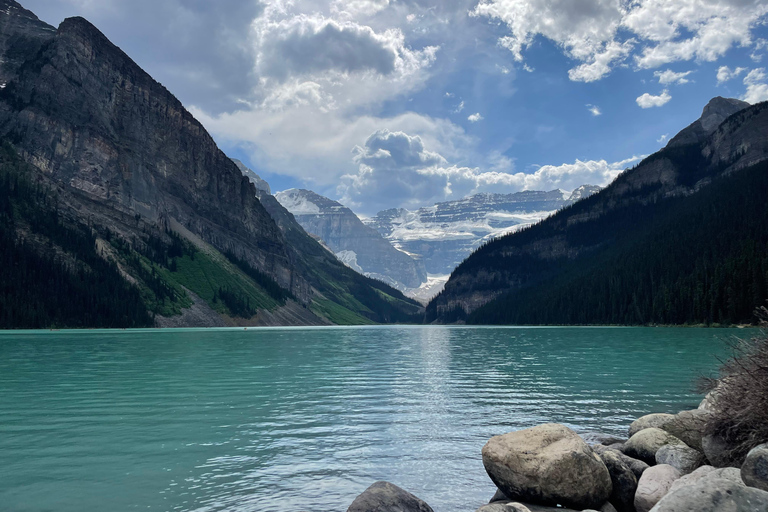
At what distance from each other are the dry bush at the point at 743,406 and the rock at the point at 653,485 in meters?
1.70

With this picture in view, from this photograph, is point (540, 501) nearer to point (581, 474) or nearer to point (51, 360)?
point (581, 474)

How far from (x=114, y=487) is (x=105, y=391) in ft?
81.0

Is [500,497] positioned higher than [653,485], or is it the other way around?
[653,485]

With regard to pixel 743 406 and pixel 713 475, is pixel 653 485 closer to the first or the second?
pixel 713 475

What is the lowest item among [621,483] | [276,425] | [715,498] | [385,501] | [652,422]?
[276,425]

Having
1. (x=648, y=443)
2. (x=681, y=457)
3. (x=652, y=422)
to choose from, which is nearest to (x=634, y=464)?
(x=681, y=457)

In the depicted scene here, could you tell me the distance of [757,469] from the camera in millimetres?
11656

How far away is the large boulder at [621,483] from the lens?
48.7ft

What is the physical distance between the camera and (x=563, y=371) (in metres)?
52.0

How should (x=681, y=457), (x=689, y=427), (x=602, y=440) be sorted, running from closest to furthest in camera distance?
(x=681, y=457)
(x=689, y=427)
(x=602, y=440)

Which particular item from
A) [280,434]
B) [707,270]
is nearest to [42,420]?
[280,434]

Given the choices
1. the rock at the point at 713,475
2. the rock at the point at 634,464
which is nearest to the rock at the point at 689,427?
the rock at the point at 634,464

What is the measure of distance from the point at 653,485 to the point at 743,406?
11.1 ft

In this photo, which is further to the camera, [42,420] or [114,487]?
[42,420]
